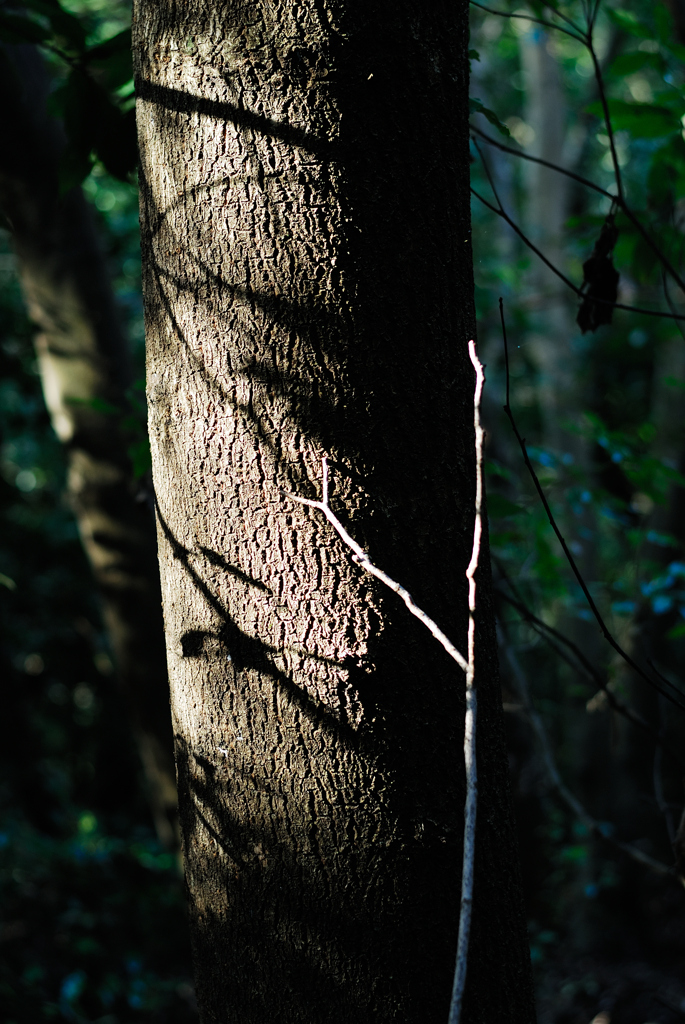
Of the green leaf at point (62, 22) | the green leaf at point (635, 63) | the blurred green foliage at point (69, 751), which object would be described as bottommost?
the blurred green foliage at point (69, 751)

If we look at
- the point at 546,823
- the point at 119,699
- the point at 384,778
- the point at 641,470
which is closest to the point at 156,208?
the point at 384,778

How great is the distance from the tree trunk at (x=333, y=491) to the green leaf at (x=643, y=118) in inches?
48.3

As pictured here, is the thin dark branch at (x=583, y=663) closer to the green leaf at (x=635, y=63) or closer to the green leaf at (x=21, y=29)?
the green leaf at (x=635, y=63)

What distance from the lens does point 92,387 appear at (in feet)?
12.1

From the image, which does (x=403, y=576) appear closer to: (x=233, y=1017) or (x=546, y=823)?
(x=233, y=1017)

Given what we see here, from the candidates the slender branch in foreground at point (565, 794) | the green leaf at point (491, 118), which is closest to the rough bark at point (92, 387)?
the slender branch in foreground at point (565, 794)

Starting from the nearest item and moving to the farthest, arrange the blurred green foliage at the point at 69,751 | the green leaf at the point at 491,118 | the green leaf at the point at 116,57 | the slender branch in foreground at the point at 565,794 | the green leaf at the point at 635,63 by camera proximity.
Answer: the green leaf at the point at 491,118 → the green leaf at the point at 116,57 → the slender branch in foreground at the point at 565,794 → the green leaf at the point at 635,63 → the blurred green foliage at the point at 69,751

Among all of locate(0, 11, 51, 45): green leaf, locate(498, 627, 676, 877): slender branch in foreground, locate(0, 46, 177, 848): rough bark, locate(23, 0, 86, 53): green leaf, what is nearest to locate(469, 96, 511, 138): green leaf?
locate(23, 0, 86, 53): green leaf

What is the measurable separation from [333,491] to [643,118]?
168cm

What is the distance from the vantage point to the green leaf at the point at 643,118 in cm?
188

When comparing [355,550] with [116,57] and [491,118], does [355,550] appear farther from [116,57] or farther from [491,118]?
[116,57]

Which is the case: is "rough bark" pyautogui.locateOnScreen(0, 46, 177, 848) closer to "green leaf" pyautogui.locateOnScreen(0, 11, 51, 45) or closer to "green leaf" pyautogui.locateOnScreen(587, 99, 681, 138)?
"green leaf" pyautogui.locateOnScreen(0, 11, 51, 45)

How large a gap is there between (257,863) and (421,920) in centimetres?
22

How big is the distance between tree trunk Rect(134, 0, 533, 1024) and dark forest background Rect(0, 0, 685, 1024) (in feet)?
0.77
